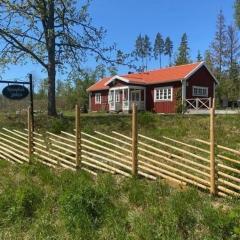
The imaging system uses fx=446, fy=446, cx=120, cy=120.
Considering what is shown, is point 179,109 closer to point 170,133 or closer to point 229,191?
point 170,133

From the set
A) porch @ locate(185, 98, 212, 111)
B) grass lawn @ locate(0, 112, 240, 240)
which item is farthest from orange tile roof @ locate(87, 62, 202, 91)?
grass lawn @ locate(0, 112, 240, 240)

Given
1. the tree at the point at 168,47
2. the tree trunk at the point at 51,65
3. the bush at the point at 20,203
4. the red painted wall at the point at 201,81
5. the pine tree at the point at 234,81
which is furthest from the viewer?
the tree at the point at 168,47

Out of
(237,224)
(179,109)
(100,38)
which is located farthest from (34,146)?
(179,109)

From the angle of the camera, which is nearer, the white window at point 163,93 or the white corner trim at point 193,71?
the white corner trim at point 193,71

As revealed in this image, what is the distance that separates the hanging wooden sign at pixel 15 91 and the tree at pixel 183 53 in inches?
2147

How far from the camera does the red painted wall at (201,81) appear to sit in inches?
1275

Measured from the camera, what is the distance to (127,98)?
35.2 meters

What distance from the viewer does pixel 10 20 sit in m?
22.3

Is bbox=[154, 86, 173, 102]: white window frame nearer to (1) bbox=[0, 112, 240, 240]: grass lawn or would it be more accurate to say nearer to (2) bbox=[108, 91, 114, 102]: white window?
(2) bbox=[108, 91, 114, 102]: white window

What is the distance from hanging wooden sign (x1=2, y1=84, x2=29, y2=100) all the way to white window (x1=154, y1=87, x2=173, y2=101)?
18888mm

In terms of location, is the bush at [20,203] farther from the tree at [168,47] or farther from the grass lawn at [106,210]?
the tree at [168,47]

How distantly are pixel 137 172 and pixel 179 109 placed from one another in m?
22.8

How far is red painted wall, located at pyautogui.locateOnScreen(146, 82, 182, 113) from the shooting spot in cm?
3225

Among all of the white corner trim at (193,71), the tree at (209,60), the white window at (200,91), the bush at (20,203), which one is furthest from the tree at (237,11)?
the bush at (20,203)
